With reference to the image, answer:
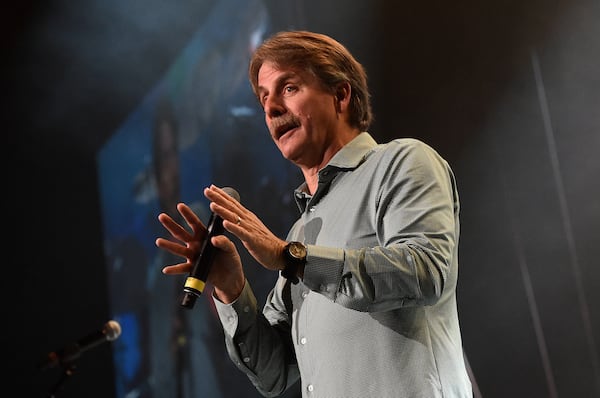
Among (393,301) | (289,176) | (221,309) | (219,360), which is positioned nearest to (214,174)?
(289,176)

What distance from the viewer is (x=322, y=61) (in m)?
1.79

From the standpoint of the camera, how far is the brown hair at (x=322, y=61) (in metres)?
1.78

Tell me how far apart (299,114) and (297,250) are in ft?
1.71

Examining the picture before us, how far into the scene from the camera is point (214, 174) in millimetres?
3447

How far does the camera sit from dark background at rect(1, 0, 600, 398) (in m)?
2.59

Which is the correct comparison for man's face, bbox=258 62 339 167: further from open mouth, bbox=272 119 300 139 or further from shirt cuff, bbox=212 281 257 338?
shirt cuff, bbox=212 281 257 338

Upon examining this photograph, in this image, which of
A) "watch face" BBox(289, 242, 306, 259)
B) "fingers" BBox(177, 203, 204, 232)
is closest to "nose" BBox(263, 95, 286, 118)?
"fingers" BBox(177, 203, 204, 232)

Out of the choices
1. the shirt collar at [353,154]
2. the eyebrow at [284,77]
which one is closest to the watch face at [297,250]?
the shirt collar at [353,154]

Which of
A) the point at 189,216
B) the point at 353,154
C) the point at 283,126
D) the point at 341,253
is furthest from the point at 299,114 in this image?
the point at 341,253

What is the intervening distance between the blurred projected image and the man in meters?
1.42

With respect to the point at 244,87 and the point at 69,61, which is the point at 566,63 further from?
the point at 69,61

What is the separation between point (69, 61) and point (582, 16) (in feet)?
9.66

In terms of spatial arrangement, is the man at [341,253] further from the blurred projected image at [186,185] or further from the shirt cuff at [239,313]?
the blurred projected image at [186,185]

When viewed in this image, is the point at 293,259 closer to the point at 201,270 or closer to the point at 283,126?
the point at 201,270
